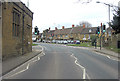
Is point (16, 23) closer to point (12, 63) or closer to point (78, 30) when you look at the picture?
point (12, 63)

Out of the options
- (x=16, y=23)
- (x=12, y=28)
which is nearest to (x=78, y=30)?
(x=16, y=23)

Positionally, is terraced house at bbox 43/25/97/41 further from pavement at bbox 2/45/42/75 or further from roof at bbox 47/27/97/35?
pavement at bbox 2/45/42/75

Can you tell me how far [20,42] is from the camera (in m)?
16.4

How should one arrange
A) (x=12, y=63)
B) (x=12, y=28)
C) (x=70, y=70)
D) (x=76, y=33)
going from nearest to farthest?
(x=70, y=70) → (x=12, y=63) → (x=12, y=28) → (x=76, y=33)

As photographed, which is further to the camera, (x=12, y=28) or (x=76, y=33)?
(x=76, y=33)

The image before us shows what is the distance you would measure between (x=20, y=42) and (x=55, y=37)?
241 ft

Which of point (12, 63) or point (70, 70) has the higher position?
point (12, 63)

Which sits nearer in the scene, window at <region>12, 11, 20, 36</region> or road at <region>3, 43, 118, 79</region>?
road at <region>3, 43, 118, 79</region>

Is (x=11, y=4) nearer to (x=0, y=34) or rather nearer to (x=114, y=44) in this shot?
(x=0, y=34)

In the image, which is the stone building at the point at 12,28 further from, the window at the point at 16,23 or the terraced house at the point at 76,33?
the terraced house at the point at 76,33

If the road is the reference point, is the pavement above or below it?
above

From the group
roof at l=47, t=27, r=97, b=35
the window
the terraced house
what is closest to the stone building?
the window

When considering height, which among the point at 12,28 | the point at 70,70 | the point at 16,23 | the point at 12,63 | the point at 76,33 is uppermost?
the point at 76,33

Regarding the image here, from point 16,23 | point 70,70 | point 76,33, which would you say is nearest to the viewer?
point 70,70
